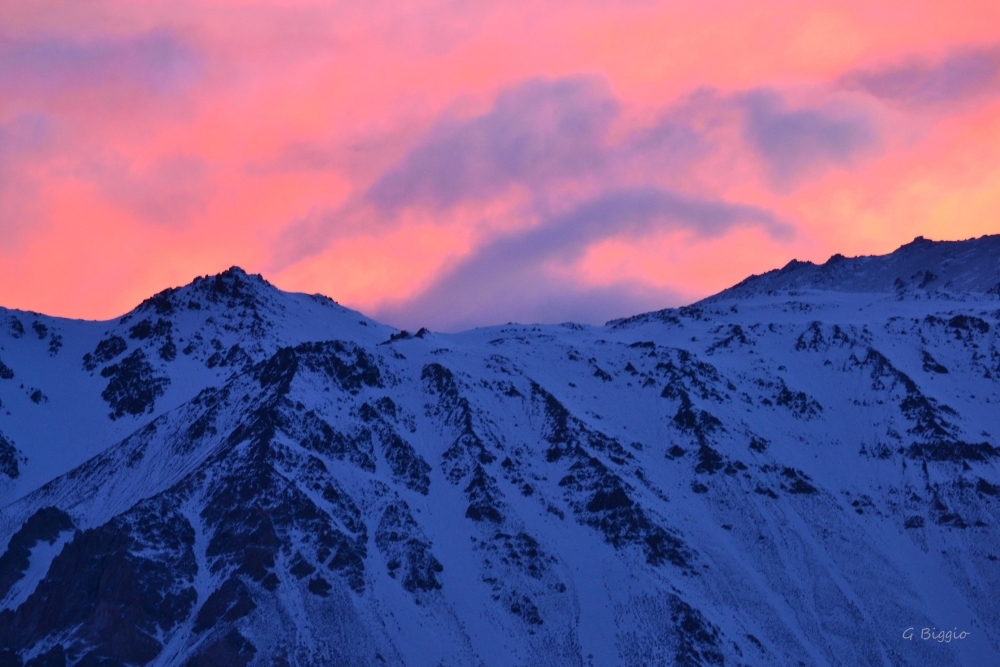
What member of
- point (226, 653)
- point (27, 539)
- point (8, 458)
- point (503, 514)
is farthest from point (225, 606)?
point (8, 458)

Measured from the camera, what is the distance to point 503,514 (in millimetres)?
156125

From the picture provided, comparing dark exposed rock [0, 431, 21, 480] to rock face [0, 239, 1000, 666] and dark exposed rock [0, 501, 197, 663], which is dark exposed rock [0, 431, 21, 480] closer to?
rock face [0, 239, 1000, 666]

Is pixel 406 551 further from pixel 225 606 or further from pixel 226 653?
pixel 226 653

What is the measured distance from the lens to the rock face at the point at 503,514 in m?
135

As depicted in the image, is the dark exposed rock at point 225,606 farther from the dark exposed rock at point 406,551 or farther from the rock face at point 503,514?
the dark exposed rock at point 406,551

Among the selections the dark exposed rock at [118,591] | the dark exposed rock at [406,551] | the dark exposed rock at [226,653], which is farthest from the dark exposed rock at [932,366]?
the dark exposed rock at [226,653]

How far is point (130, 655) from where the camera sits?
127562 mm

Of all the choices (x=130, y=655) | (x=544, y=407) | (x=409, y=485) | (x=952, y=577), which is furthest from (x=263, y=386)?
(x=952, y=577)

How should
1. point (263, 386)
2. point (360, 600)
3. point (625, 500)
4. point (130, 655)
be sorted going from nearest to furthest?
point (130, 655)
point (360, 600)
point (625, 500)
point (263, 386)

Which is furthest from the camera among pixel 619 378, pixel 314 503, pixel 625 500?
pixel 619 378

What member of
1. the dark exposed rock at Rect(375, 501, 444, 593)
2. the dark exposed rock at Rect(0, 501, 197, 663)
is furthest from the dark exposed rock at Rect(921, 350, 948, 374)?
the dark exposed rock at Rect(0, 501, 197, 663)

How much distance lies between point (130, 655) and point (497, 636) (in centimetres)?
4074

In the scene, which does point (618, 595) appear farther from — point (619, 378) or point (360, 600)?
point (619, 378)

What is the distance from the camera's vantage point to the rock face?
443 ft
